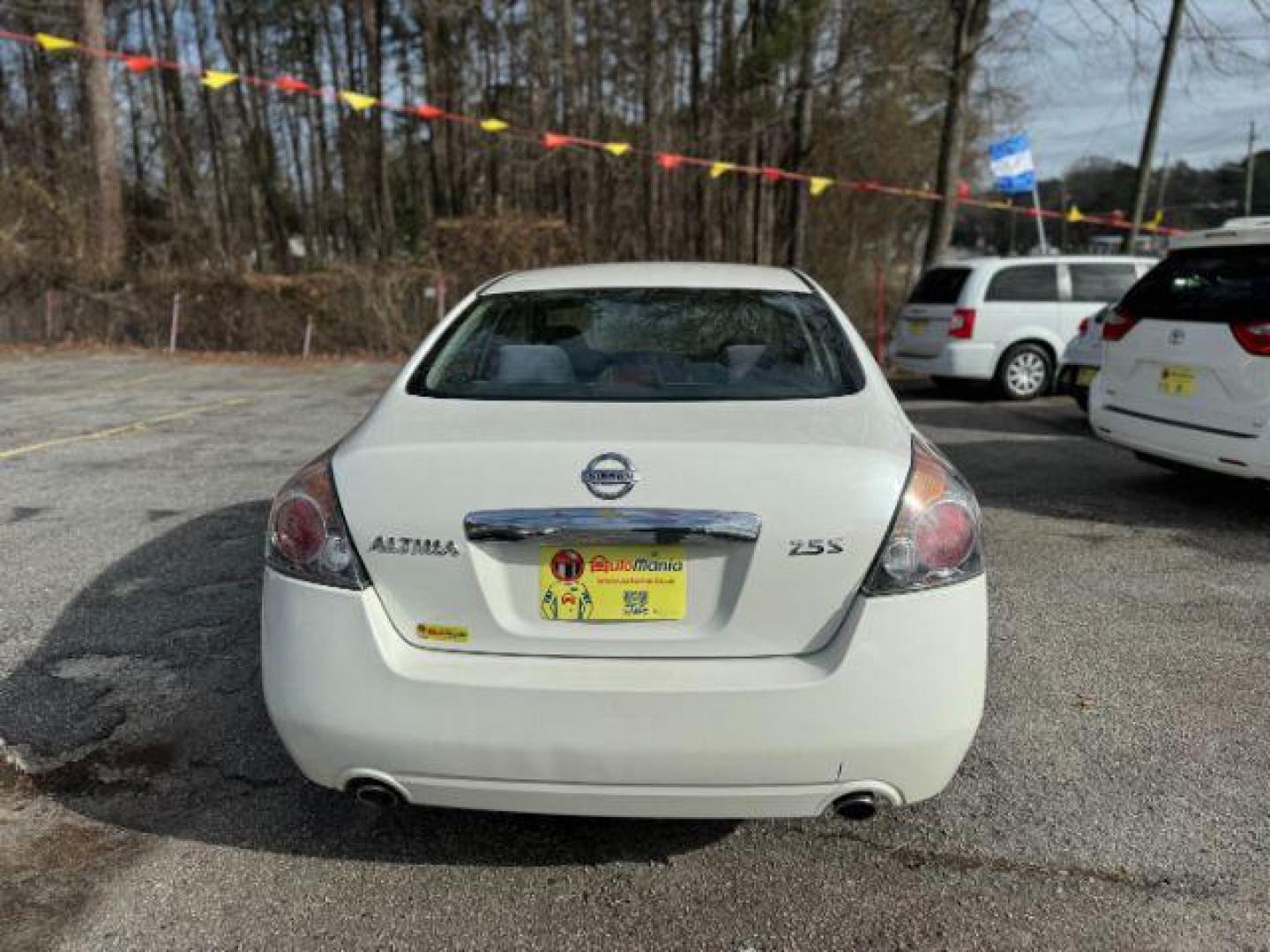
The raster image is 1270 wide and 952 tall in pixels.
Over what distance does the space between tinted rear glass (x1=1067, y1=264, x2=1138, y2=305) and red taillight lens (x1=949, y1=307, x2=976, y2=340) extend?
4.60 feet

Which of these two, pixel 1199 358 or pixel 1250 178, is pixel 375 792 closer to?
pixel 1199 358

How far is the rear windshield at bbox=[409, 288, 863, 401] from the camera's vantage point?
2.76 m

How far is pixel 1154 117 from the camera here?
15.0 meters

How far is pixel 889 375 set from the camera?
47.3ft

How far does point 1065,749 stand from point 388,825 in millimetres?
2070

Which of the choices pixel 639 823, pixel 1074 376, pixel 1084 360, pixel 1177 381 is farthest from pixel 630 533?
pixel 1074 376

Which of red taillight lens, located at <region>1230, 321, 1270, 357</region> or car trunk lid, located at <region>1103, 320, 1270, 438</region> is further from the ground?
red taillight lens, located at <region>1230, 321, 1270, 357</region>

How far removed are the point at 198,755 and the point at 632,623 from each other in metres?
1.71

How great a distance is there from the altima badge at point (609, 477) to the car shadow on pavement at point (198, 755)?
104cm

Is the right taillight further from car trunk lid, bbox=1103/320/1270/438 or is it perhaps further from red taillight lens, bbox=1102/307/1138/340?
red taillight lens, bbox=1102/307/1138/340

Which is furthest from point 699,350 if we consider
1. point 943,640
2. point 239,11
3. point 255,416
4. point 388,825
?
Answer: point 239,11

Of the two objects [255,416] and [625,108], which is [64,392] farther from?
[625,108]

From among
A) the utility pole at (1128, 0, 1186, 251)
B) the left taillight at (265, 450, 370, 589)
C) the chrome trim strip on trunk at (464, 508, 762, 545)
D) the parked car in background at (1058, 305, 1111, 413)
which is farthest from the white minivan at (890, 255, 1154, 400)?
the left taillight at (265, 450, 370, 589)

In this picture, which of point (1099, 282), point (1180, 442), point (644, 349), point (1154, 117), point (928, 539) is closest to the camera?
point (928, 539)
